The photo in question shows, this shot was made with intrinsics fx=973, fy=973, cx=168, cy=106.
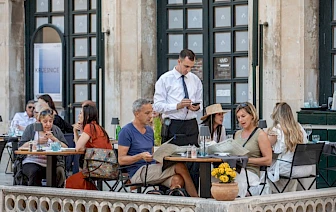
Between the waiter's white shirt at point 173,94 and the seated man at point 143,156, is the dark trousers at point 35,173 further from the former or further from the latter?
the waiter's white shirt at point 173,94

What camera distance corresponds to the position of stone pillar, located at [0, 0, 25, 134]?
19.4 metres

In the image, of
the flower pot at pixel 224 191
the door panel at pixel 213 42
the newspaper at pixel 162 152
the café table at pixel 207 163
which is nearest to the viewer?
the flower pot at pixel 224 191


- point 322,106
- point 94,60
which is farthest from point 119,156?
point 94,60

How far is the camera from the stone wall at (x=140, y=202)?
929 cm

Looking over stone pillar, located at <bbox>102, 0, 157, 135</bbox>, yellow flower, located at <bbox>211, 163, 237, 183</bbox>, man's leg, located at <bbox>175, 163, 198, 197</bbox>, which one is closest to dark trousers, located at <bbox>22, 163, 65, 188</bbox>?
man's leg, located at <bbox>175, 163, 198, 197</bbox>

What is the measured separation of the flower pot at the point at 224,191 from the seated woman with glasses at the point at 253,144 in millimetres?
1766

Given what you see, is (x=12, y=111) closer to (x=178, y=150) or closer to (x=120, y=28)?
(x=120, y=28)

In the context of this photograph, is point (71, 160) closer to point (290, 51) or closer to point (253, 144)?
point (253, 144)

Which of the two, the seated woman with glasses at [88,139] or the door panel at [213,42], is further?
the door panel at [213,42]

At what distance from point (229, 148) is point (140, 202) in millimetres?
1641

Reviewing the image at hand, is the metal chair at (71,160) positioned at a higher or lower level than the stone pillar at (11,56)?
lower

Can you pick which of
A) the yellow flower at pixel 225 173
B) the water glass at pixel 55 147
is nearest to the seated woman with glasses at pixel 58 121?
the water glass at pixel 55 147

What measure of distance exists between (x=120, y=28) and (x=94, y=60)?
4.34 ft

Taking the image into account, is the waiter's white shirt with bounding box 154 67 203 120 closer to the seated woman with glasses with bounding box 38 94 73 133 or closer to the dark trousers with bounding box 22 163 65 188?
the dark trousers with bounding box 22 163 65 188
